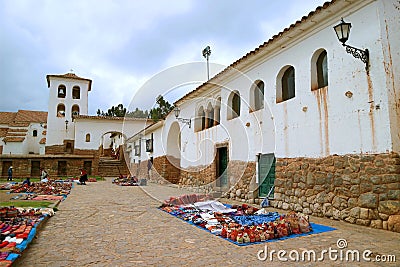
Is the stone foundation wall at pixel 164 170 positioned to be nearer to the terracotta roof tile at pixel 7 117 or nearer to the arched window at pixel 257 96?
the arched window at pixel 257 96

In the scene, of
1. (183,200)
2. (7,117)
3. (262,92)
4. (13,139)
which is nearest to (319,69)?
(262,92)

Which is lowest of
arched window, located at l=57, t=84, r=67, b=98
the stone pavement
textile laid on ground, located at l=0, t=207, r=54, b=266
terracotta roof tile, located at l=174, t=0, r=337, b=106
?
the stone pavement

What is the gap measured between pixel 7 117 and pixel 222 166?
39721 millimetres

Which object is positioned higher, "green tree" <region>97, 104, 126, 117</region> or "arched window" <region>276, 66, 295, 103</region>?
"green tree" <region>97, 104, 126, 117</region>

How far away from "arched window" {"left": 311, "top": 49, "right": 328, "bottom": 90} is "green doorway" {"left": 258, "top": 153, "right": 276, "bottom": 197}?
2.52 meters

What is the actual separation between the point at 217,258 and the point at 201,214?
10.0 ft

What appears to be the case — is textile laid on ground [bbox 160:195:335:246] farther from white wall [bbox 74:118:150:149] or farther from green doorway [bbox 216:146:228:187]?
white wall [bbox 74:118:150:149]

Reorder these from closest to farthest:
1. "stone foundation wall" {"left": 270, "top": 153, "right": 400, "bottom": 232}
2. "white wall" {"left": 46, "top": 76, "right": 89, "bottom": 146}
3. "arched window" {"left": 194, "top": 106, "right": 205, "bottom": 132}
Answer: "stone foundation wall" {"left": 270, "top": 153, "right": 400, "bottom": 232} → "arched window" {"left": 194, "top": 106, "right": 205, "bottom": 132} → "white wall" {"left": 46, "top": 76, "right": 89, "bottom": 146}

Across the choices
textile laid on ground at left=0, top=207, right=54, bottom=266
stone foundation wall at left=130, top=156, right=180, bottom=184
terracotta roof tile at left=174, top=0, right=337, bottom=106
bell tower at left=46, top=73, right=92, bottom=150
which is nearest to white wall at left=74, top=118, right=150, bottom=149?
bell tower at left=46, top=73, right=92, bottom=150

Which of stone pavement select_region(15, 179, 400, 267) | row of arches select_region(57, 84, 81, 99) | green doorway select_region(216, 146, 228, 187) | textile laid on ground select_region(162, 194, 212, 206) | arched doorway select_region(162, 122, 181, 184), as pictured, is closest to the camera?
stone pavement select_region(15, 179, 400, 267)

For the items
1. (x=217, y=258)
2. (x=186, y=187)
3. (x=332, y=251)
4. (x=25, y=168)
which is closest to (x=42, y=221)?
(x=217, y=258)

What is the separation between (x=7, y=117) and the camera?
39469 millimetres

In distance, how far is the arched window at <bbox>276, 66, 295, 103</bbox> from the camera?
828 cm

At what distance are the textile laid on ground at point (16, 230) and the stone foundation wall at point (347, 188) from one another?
19.5 ft
